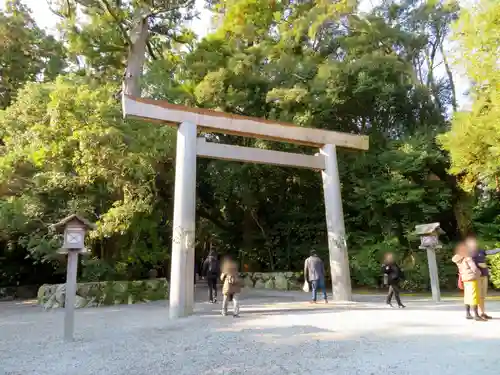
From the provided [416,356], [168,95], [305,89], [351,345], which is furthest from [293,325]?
[168,95]

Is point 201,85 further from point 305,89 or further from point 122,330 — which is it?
point 122,330

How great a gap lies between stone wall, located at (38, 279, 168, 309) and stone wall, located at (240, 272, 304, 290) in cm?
423

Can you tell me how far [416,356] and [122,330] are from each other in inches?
187

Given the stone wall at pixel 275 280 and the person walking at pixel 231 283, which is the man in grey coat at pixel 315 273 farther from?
the stone wall at pixel 275 280

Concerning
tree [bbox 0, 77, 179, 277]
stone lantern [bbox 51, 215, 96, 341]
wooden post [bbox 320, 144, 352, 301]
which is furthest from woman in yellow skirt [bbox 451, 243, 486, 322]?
tree [bbox 0, 77, 179, 277]

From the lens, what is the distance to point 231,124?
29.9ft

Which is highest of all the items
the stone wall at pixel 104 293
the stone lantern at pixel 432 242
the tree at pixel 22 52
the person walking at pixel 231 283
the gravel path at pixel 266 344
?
the tree at pixel 22 52

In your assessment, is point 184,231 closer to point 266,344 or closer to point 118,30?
point 266,344

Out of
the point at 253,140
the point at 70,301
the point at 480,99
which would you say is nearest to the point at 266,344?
the point at 70,301

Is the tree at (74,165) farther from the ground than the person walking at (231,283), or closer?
farther from the ground

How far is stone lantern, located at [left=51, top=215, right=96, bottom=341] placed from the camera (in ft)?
19.6

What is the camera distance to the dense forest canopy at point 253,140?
1030cm

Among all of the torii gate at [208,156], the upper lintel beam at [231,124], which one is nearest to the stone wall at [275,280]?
the torii gate at [208,156]

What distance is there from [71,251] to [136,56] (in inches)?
514
